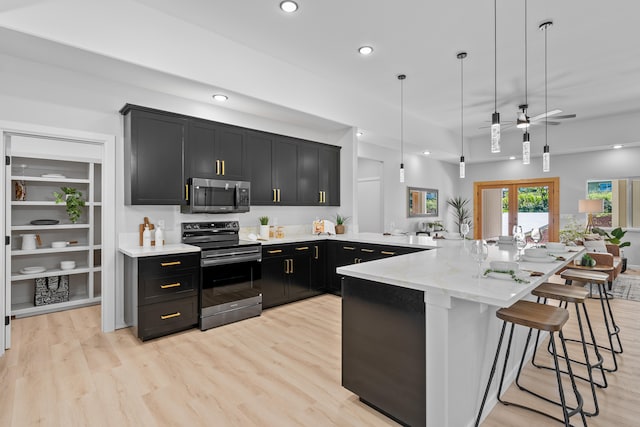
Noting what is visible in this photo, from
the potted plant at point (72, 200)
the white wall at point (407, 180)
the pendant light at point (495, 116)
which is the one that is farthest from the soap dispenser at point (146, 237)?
the white wall at point (407, 180)

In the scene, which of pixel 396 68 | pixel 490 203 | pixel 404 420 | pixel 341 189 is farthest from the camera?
pixel 490 203

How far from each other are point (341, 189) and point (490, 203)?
5.73 m

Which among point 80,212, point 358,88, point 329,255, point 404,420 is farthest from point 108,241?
point 358,88

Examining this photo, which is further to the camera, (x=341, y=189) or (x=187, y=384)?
(x=341, y=189)

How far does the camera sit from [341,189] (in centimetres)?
566

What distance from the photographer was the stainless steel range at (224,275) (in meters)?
3.64

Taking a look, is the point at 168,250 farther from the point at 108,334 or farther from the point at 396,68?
the point at 396,68

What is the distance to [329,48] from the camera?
3.91 meters

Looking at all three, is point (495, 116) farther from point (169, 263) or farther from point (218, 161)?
point (169, 263)

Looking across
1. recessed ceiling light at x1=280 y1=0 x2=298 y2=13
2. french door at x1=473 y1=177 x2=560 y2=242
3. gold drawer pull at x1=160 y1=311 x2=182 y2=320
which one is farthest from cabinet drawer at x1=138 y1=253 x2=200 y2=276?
french door at x1=473 y1=177 x2=560 y2=242

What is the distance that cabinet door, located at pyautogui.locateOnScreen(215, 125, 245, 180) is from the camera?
4145mm

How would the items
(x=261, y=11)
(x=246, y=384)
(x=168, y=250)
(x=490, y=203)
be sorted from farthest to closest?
(x=490, y=203) → (x=168, y=250) → (x=261, y=11) → (x=246, y=384)

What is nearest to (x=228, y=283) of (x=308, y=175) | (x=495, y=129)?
(x=308, y=175)

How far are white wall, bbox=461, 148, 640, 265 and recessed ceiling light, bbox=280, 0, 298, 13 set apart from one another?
25.0 ft
